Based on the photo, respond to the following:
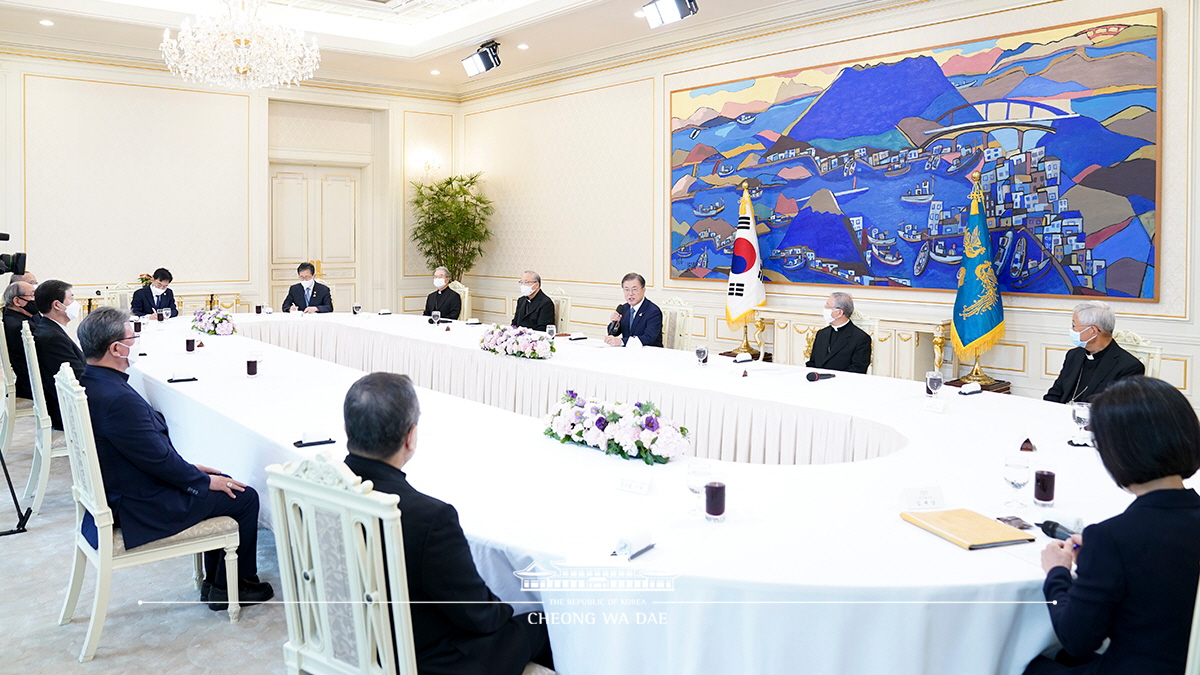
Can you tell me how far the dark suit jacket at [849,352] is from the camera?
5.58 meters

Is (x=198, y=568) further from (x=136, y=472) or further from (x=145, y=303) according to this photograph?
(x=145, y=303)

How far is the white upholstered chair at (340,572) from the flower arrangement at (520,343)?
11.3 feet

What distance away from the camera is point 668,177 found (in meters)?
8.73

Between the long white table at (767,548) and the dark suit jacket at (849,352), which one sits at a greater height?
the dark suit jacket at (849,352)

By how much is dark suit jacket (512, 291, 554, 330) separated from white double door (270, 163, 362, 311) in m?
4.24

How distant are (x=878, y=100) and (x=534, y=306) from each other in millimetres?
3350

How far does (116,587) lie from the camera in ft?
11.9

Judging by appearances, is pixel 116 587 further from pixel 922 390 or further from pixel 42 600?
pixel 922 390

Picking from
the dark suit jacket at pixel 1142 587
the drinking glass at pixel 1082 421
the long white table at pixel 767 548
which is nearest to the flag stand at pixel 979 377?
the long white table at pixel 767 548

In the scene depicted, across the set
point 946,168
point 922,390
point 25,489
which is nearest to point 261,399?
point 25,489

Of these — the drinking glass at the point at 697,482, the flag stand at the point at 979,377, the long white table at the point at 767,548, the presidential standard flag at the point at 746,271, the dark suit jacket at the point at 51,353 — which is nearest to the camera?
the long white table at the point at 767,548

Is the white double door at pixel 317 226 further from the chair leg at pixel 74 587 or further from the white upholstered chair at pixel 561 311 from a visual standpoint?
the chair leg at pixel 74 587

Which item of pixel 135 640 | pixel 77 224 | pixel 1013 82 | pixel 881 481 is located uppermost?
pixel 1013 82

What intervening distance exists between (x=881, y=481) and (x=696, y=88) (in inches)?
252
